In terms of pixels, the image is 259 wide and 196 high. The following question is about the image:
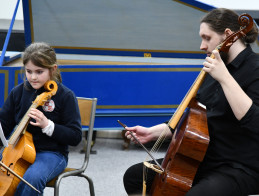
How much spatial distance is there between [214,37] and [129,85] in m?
1.62

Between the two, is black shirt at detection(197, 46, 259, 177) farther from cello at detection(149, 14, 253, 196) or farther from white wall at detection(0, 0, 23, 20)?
white wall at detection(0, 0, 23, 20)

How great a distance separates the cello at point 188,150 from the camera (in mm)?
1302

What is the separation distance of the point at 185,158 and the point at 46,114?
27.0 inches

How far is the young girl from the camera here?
1661 millimetres

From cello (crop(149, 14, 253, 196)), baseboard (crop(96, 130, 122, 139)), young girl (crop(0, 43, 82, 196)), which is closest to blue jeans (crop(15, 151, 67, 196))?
young girl (crop(0, 43, 82, 196))

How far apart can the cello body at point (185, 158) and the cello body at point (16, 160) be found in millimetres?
517

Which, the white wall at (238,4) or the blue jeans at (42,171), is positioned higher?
the white wall at (238,4)

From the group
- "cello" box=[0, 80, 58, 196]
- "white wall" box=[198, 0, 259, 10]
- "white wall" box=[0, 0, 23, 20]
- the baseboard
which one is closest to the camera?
"cello" box=[0, 80, 58, 196]

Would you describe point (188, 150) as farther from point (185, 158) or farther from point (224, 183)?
point (224, 183)

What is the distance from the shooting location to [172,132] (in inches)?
63.3

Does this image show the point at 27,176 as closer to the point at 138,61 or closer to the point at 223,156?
the point at 223,156

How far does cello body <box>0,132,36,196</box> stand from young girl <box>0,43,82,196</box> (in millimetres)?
55

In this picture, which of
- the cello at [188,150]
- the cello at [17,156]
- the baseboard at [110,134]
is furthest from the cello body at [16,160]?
the baseboard at [110,134]

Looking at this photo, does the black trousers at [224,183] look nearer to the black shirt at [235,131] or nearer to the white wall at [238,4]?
the black shirt at [235,131]
